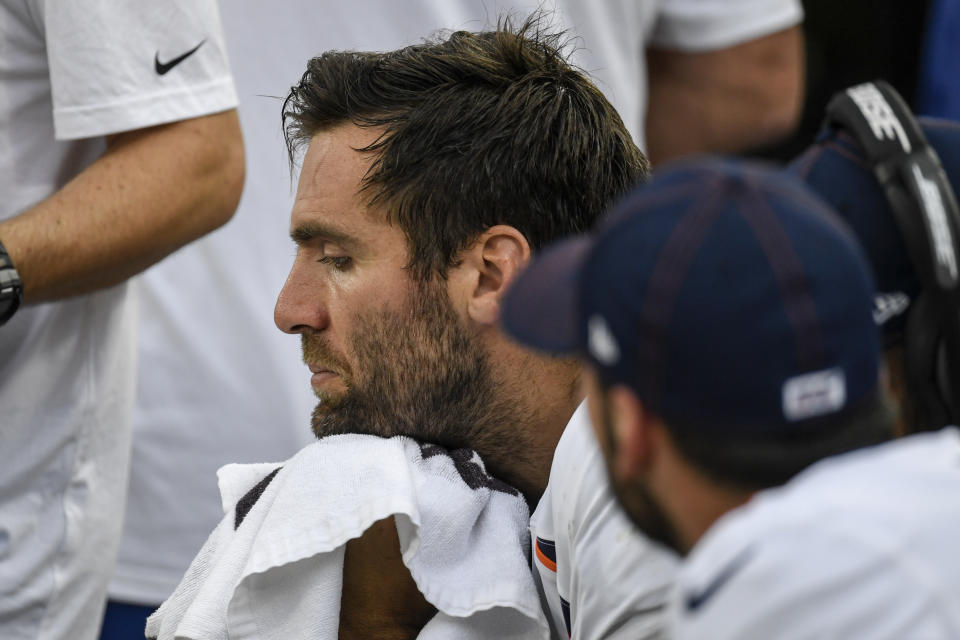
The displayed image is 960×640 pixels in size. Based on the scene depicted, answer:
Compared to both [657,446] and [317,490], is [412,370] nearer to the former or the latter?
[317,490]

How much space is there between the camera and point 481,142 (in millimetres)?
1689

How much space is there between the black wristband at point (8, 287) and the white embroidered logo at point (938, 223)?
1.25 meters

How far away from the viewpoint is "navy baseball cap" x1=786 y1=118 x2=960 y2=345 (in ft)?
3.83

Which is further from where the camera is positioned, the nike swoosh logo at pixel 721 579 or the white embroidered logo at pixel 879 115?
the white embroidered logo at pixel 879 115

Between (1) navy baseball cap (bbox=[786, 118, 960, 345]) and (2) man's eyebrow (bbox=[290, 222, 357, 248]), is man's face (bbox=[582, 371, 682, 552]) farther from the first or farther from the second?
(2) man's eyebrow (bbox=[290, 222, 357, 248])

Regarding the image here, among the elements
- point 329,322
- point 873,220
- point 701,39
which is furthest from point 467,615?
point 701,39

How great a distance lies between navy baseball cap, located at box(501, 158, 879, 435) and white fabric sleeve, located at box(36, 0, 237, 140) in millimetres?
1162

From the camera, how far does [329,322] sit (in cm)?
174

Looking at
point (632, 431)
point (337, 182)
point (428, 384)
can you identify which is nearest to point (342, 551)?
point (428, 384)

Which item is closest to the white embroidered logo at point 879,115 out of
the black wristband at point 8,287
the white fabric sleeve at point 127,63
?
the white fabric sleeve at point 127,63

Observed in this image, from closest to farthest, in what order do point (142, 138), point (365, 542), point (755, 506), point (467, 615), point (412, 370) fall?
point (755, 506) < point (467, 615) < point (365, 542) < point (412, 370) < point (142, 138)

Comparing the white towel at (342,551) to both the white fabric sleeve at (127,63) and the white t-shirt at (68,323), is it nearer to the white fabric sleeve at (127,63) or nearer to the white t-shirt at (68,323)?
the white t-shirt at (68,323)

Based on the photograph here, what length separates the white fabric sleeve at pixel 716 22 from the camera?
2557 millimetres

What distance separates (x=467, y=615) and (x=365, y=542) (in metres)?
0.19
